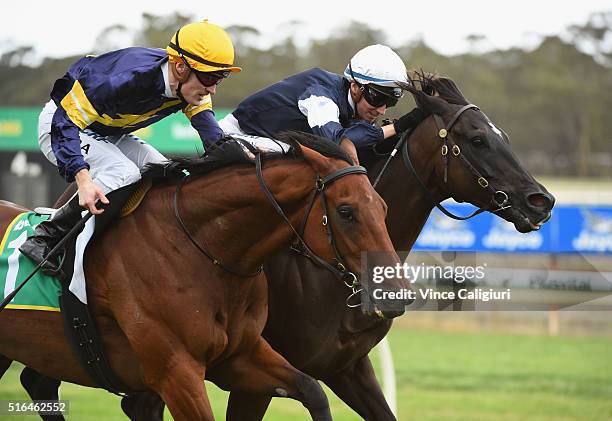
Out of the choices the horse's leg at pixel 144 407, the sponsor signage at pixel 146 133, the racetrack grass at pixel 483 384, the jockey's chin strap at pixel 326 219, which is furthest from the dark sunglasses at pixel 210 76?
the sponsor signage at pixel 146 133

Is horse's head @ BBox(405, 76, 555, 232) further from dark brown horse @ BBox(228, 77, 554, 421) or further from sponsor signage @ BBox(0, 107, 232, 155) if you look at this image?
sponsor signage @ BBox(0, 107, 232, 155)

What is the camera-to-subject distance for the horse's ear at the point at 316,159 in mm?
3920

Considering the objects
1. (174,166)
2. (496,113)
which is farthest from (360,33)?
(174,166)

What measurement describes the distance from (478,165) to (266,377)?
143 centimetres

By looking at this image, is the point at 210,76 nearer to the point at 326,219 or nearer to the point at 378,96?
the point at 326,219

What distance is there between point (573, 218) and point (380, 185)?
1028 cm

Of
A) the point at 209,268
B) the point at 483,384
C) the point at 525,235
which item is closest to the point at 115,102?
the point at 209,268

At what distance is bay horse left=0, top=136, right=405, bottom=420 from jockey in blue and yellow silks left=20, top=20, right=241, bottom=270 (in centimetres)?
22

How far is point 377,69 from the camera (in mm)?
4766

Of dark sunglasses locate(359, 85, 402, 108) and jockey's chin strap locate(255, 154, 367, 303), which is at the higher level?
dark sunglasses locate(359, 85, 402, 108)

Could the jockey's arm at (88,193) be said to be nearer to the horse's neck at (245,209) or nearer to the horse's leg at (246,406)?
the horse's neck at (245,209)

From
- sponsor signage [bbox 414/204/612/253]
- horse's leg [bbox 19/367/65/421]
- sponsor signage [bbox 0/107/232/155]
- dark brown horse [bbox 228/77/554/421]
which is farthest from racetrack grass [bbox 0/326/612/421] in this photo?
sponsor signage [bbox 0/107/232/155]

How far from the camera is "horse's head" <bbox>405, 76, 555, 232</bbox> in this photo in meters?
4.53

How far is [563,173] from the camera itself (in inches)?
1223
